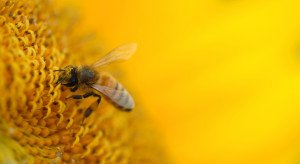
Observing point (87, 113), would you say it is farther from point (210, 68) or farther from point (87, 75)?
point (210, 68)

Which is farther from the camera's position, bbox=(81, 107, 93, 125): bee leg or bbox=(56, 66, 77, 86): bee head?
bbox=(81, 107, 93, 125): bee leg

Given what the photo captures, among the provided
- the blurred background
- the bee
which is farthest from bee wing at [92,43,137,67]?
the blurred background

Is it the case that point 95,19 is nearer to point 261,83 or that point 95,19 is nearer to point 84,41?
point 84,41

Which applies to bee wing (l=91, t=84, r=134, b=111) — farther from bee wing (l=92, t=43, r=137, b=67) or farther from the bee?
bee wing (l=92, t=43, r=137, b=67)

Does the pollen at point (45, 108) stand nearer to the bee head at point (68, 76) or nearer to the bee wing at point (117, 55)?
the bee head at point (68, 76)

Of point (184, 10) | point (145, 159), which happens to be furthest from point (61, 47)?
point (184, 10)

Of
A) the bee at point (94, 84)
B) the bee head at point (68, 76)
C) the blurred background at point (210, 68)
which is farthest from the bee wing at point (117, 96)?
the blurred background at point (210, 68)
